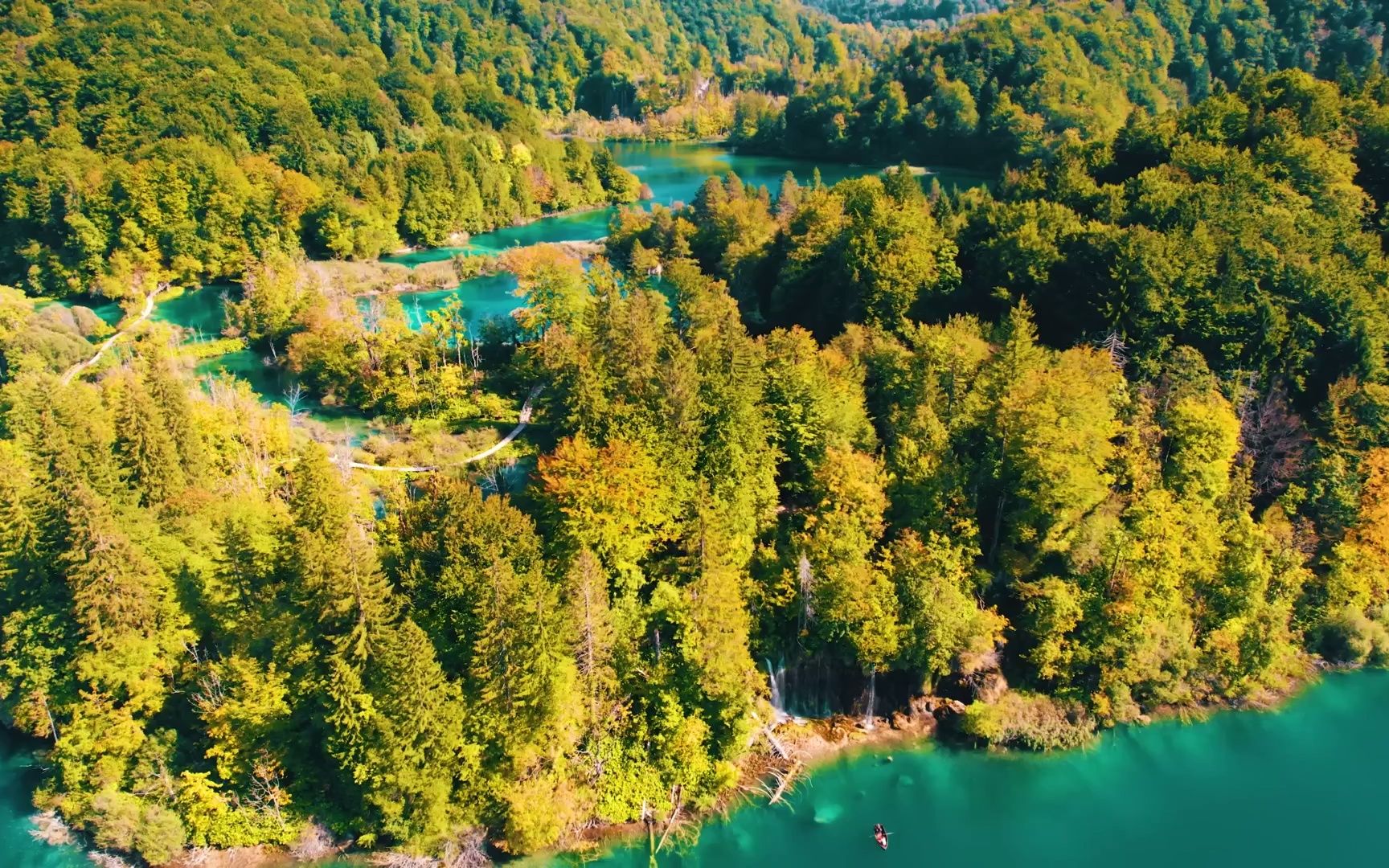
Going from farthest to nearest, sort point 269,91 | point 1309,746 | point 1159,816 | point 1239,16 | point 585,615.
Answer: point 1239,16 → point 269,91 → point 1309,746 → point 1159,816 → point 585,615

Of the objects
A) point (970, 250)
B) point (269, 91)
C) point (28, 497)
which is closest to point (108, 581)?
point (28, 497)

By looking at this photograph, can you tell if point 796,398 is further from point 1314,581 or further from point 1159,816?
point 1314,581

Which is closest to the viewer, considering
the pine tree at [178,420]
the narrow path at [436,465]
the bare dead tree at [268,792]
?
the bare dead tree at [268,792]

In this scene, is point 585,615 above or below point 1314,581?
above

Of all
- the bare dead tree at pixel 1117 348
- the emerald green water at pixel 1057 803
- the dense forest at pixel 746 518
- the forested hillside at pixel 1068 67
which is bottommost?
the emerald green water at pixel 1057 803

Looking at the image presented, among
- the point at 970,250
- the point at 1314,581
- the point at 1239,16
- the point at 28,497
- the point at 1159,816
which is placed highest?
the point at 1239,16

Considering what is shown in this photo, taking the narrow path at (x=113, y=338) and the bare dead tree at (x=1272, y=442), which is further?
the narrow path at (x=113, y=338)

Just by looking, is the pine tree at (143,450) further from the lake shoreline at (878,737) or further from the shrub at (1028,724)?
the shrub at (1028,724)

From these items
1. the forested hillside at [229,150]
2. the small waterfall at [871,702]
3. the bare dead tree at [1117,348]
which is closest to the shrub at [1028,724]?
the small waterfall at [871,702]
